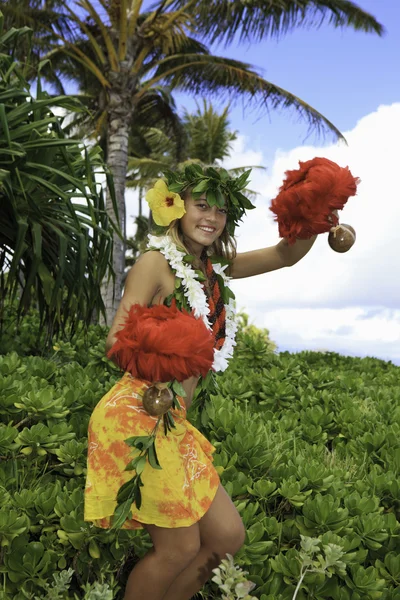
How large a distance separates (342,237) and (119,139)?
35.5ft

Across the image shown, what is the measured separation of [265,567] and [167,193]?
1713 mm

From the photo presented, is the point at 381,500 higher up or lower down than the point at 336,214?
lower down

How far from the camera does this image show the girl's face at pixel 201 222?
2748 millimetres

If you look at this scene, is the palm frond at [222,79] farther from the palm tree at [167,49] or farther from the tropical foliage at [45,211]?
the tropical foliage at [45,211]

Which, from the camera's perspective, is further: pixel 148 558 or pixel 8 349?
pixel 8 349

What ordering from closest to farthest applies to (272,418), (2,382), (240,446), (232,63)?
(240,446), (2,382), (272,418), (232,63)

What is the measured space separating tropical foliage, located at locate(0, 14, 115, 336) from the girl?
2.84 m

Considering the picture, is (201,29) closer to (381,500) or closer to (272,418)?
(272,418)

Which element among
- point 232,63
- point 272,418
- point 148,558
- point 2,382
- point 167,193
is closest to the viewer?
point 148,558

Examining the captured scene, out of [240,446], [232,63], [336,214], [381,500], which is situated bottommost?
[381,500]

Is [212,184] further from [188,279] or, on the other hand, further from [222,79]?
[222,79]

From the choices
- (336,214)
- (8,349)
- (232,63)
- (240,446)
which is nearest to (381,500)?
(240,446)

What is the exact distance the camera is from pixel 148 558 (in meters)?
2.28

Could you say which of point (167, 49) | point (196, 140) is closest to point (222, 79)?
point (167, 49)
